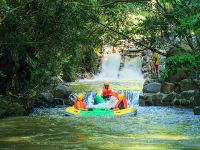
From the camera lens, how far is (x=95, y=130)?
13.3 meters

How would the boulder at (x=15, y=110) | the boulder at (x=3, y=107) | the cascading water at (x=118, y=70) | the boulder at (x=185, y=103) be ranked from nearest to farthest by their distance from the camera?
the boulder at (x=3, y=107) < the boulder at (x=15, y=110) < the boulder at (x=185, y=103) < the cascading water at (x=118, y=70)

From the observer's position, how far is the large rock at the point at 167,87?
811 inches

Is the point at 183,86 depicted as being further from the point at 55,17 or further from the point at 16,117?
the point at 55,17

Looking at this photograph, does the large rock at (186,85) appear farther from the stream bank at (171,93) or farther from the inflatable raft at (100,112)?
the inflatable raft at (100,112)

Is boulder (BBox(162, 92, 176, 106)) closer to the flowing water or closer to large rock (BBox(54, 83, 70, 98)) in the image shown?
the flowing water

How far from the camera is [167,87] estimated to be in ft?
67.9

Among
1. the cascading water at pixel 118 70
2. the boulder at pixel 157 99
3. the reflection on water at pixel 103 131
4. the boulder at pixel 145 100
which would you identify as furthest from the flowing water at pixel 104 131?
the cascading water at pixel 118 70

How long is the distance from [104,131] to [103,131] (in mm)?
27

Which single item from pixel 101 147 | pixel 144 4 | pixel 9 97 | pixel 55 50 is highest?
pixel 144 4

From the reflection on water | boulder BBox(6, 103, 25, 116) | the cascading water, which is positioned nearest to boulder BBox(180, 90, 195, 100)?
the reflection on water

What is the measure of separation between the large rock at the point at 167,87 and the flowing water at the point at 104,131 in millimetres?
1535

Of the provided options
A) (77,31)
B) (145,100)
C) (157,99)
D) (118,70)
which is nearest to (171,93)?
(157,99)

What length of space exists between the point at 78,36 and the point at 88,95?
286 inches

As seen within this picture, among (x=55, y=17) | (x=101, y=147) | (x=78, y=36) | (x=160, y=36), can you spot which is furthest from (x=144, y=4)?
(x=101, y=147)
